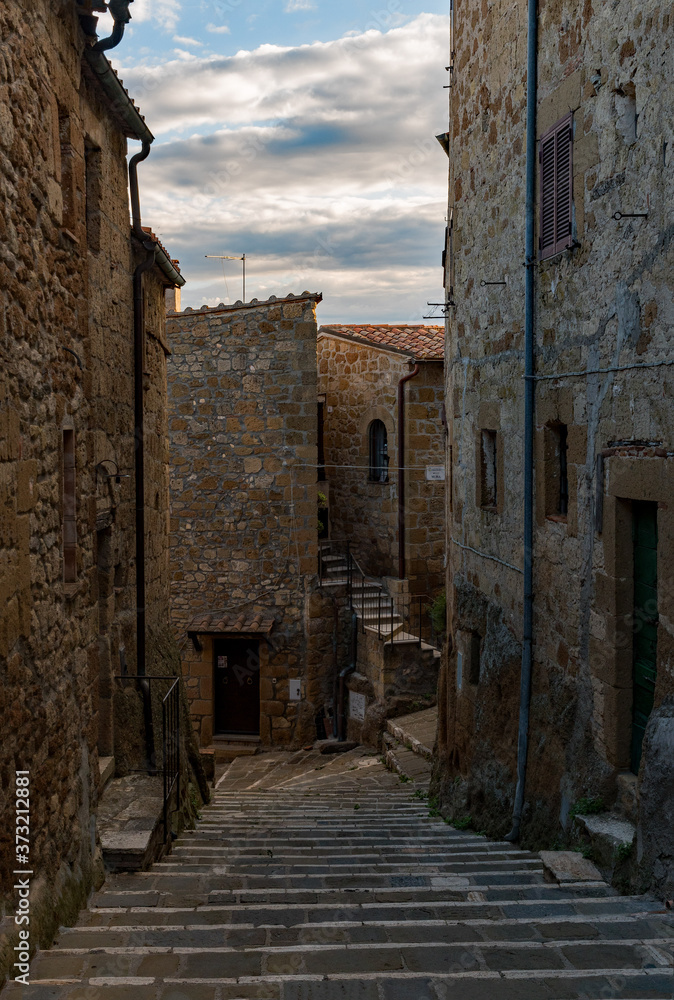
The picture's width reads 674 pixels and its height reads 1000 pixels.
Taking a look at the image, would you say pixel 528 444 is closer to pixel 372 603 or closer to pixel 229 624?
pixel 229 624

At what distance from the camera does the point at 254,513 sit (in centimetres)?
1485

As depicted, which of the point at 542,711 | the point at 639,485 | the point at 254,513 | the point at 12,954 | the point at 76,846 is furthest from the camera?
the point at 254,513

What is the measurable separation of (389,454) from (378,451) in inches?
27.0

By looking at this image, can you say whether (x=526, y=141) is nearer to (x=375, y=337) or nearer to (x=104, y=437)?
(x=104, y=437)

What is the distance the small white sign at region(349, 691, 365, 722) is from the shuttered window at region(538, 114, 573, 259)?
9.25m

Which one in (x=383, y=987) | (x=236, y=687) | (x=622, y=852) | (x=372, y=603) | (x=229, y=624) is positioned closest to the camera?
(x=383, y=987)

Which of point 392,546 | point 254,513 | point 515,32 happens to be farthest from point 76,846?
point 392,546

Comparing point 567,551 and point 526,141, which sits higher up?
point 526,141

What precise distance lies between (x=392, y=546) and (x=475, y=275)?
8.23 metres

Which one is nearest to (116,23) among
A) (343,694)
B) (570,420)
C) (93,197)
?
(93,197)

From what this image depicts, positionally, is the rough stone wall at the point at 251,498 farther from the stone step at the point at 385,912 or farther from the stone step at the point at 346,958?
the stone step at the point at 346,958

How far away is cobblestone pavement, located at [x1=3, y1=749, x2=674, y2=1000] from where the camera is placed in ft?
11.1

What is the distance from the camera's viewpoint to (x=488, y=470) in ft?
28.2

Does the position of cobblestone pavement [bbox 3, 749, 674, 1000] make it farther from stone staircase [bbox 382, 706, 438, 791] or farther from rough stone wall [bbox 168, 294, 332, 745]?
rough stone wall [bbox 168, 294, 332, 745]
